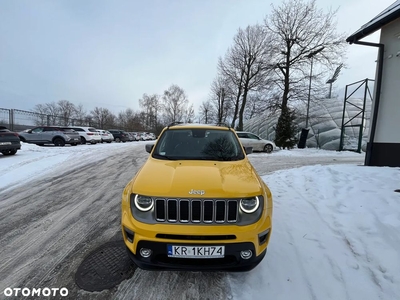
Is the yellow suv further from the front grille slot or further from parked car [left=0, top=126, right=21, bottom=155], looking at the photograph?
parked car [left=0, top=126, right=21, bottom=155]

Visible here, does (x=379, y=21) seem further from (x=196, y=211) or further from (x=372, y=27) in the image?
(x=196, y=211)

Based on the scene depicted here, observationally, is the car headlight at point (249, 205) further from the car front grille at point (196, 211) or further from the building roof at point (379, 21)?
the building roof at point (379, 21)

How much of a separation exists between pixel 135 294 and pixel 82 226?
1961 mm

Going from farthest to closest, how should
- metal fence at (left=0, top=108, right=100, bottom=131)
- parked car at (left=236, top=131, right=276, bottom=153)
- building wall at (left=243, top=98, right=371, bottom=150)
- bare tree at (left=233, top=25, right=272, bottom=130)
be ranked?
bare tree at (left=233, top=25, right=272, bottom=130)
building wall at (left=243, top=98, right=371, bottom=150)
metal fence at (left=0, top=108, right=100, bottom=131)
parked car at (left=236, top=131, right=276, bottom=153)

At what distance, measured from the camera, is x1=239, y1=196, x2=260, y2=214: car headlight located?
2195 mm

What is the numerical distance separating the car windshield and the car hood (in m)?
0.34

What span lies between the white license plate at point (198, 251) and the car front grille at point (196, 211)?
240 mm

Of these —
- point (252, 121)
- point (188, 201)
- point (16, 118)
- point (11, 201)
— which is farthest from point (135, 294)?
point (252, 121)

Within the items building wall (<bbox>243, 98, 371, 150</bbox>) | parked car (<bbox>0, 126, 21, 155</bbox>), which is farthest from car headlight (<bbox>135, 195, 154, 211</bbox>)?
building wall (<bbox>243, 98, 371, 150</bbox>)

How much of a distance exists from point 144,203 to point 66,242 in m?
1.87

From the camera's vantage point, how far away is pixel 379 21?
6.89 metres

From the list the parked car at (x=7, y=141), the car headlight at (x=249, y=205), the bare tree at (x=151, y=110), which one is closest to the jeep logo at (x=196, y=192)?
the car headlight at (x=249, y=205)

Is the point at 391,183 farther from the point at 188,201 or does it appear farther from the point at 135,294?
the point at 135,294

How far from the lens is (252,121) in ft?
115
